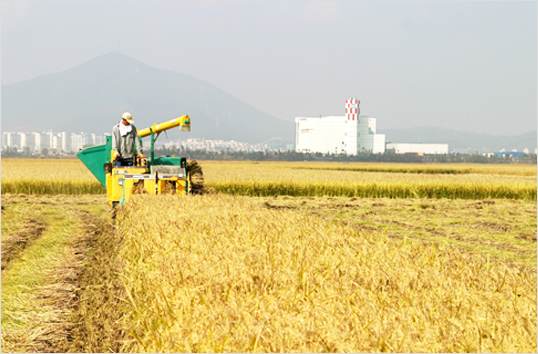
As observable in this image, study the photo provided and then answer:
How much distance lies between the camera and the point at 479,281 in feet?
13.6

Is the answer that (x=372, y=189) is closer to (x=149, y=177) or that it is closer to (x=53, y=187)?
(x=149, y=177)

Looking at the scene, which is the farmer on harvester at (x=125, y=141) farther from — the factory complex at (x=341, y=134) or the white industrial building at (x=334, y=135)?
the white industrial building at (x=334, y=135)

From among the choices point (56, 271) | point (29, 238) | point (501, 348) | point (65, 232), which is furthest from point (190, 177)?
point (501, 348)

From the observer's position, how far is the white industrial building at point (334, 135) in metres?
139

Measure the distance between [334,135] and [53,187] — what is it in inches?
4807

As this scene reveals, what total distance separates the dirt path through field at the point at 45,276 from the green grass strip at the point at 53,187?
7.01m

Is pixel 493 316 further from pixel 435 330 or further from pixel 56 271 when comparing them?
pixel 56 271

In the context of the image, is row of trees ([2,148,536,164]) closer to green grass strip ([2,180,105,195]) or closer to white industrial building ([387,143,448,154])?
white industrial building ([387,143,448,154])

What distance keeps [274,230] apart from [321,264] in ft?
5.71

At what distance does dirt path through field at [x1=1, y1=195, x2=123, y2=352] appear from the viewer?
477 centimetres

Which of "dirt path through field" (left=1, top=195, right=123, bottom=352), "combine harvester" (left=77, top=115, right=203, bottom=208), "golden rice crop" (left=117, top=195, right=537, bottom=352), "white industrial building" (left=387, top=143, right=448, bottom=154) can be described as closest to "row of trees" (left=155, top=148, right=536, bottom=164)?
"white industrial building" (left=387, top=143, right=448, bottom=154)

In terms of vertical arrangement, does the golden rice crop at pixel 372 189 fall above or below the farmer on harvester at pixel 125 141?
below

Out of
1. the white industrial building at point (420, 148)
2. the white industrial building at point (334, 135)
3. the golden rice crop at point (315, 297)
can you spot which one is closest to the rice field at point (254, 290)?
the golden rice crop at point (315, 297)

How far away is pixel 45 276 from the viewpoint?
23.1 ft
